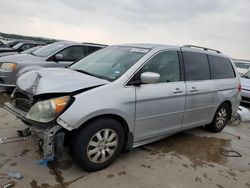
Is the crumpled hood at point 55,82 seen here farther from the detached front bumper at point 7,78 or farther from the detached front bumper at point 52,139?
the detached front bumper at point 7,78

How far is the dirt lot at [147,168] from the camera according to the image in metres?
2.97

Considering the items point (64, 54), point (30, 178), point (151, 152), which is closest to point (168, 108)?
point (151, 152)

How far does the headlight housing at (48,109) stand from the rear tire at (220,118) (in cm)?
330

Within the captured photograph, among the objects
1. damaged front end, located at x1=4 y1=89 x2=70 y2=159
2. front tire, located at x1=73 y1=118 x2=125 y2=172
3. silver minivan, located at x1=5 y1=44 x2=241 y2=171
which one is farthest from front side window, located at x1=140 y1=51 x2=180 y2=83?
damaged front end, located at x1=4 y1=89 x2=70 y2=159

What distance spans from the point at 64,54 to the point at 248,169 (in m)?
5.45

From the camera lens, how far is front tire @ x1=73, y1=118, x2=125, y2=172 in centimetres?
293

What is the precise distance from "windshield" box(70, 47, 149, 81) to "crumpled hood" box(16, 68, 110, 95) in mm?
214

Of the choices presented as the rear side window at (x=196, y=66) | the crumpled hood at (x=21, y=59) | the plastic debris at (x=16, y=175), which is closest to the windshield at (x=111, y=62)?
the rear side window at (x=196, y=66)

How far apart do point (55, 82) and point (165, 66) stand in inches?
66.8

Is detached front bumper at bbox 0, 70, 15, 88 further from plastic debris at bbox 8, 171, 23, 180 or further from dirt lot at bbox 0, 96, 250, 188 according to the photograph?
plastic debris at bbox 8, 171, 23, 180

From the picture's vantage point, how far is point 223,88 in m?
4.91

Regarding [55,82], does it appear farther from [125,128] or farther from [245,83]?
[245,83]

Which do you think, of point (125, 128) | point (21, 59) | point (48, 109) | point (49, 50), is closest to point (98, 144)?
point (125, 128)

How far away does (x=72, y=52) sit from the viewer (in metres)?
7.43
